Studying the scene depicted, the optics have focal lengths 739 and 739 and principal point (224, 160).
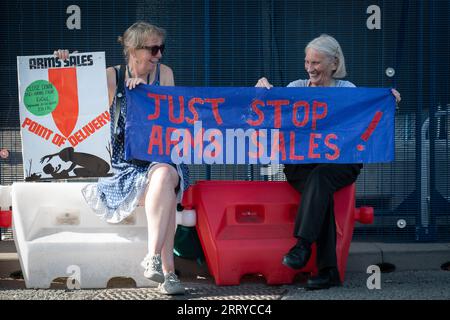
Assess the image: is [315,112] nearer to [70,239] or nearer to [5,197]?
[70,239]

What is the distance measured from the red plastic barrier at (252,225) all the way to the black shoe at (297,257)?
0.82 feet

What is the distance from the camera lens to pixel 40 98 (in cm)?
467

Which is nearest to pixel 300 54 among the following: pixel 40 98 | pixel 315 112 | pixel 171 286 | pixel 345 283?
pixel 315 112

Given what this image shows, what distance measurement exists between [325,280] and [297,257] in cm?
27

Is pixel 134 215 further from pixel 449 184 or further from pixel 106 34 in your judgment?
pixel 449 184

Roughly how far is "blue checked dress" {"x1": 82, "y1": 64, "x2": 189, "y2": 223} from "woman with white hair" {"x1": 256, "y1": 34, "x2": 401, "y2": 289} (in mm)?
763

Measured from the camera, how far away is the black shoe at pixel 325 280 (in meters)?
4.50

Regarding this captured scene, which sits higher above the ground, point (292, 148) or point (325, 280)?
point (292, 148)

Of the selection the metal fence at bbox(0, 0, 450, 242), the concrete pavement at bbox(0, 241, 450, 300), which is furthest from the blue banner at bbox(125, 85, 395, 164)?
the metal fence at bbox(0, 0, 450, 242)

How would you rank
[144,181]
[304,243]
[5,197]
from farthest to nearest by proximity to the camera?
[5,197] < [144,181] < [304,243]

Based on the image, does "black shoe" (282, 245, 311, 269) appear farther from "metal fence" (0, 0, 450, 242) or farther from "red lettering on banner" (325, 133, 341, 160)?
"metal fence" (0, 0, 450, 242)

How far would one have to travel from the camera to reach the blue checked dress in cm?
462

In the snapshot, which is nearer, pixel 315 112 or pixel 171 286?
pixel 171 286

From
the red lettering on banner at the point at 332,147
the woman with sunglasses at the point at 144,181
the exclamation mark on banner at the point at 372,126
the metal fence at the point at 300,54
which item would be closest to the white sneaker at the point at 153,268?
the woman with sunglasses at the point at 144,181
